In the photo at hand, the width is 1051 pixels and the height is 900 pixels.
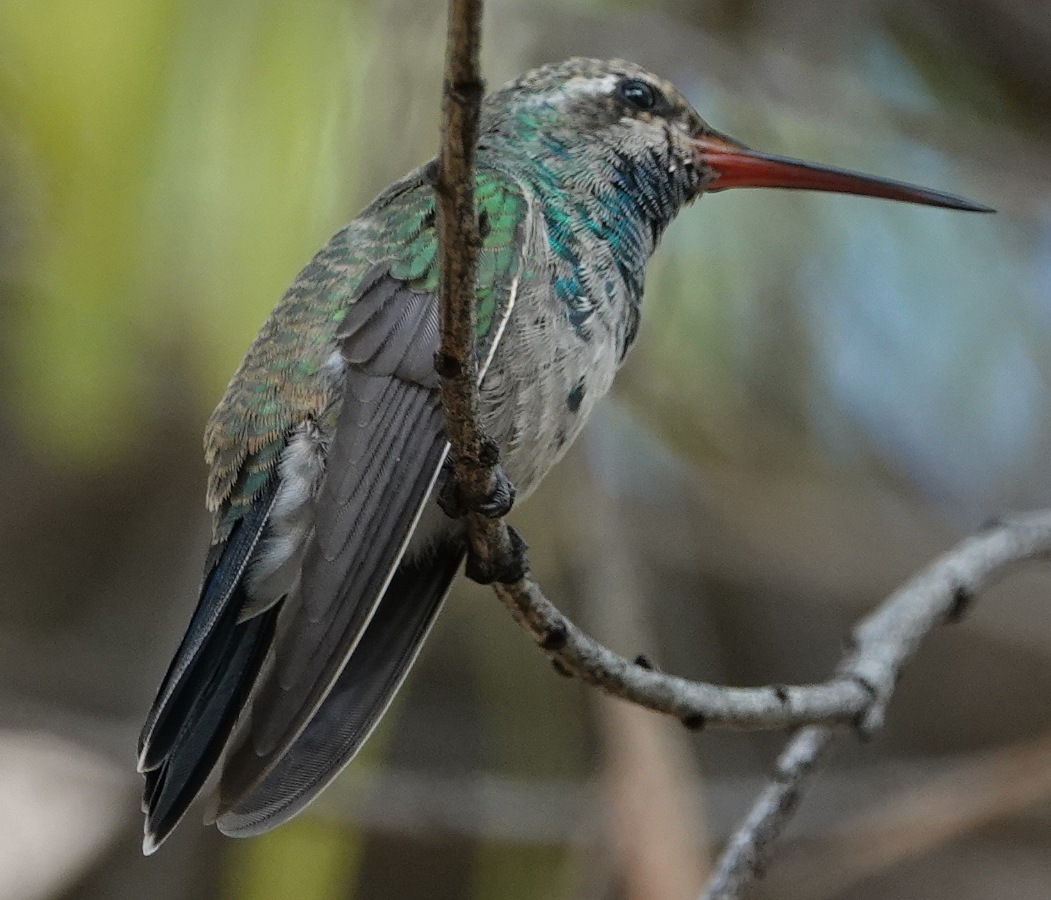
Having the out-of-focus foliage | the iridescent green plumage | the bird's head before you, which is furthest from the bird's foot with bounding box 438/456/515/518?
the out-of-focus foliage

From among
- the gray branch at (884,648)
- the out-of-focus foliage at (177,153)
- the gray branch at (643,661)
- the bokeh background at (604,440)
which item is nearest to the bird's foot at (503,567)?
the gray branch at (643,661)

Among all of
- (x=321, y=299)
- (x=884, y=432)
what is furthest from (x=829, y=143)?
(x=321, y=299)

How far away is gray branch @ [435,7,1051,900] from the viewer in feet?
3.93

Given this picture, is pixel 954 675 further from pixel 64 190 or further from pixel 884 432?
pixel 64 190

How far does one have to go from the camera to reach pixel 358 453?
198 centimetres

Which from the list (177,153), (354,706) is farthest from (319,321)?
(177,153)

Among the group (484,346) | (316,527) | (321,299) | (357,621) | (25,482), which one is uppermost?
(25,482)

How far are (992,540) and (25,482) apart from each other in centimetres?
307

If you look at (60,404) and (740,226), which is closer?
(60,404)

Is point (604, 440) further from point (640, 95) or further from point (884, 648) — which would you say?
point (884, 648)

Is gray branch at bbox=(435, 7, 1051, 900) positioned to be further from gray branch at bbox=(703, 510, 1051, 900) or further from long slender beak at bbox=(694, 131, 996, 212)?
long slender beak at bbox=(694, 131, 996, 212)

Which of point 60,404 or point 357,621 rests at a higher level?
point 60,404

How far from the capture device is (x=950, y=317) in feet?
→ 12.8

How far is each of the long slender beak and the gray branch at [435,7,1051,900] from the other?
678mm
